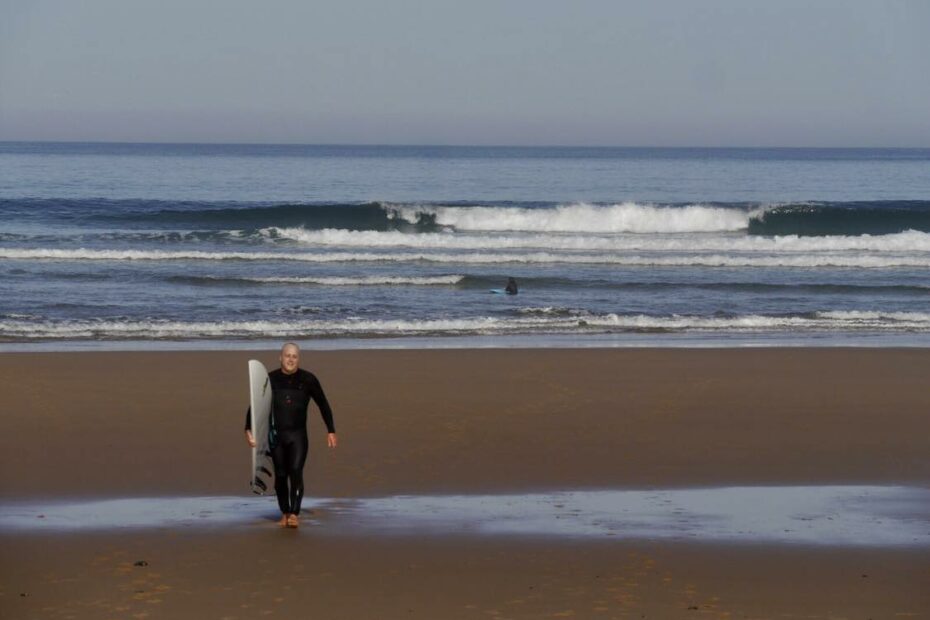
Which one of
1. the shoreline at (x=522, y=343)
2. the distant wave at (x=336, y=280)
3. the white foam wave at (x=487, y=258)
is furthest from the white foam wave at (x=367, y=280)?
the shoreline at (x=522, y=343)

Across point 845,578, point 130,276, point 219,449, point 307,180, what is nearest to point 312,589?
point 845,578

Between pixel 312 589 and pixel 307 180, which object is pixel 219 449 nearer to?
pixel 312 589

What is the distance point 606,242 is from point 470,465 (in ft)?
80.1

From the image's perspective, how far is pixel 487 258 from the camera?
2898 centimetres

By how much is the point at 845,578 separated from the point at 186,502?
14.1ft

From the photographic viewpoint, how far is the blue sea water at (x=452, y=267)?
18.7 metres

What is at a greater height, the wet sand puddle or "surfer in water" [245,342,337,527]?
"surfer in water" [245,342,337,527]

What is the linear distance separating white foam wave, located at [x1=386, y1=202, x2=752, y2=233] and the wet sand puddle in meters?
31.3

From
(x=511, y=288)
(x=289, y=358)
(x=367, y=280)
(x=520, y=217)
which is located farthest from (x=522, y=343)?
(x=520, y=217)

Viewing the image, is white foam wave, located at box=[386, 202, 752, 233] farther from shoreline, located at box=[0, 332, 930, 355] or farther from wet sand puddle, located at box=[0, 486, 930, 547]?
wet sand puddle, located at box=[0, 486, 930, 547]

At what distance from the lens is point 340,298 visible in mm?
22047

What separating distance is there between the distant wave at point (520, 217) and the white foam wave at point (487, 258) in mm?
8992

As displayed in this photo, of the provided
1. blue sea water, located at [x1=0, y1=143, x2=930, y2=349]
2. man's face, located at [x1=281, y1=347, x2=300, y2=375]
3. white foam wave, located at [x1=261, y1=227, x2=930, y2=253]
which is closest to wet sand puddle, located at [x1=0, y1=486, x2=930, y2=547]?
man's face, located at [x1=281, y1=347, x2=300, y2=375]

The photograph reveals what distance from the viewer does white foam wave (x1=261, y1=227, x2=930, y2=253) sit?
33.1 m
